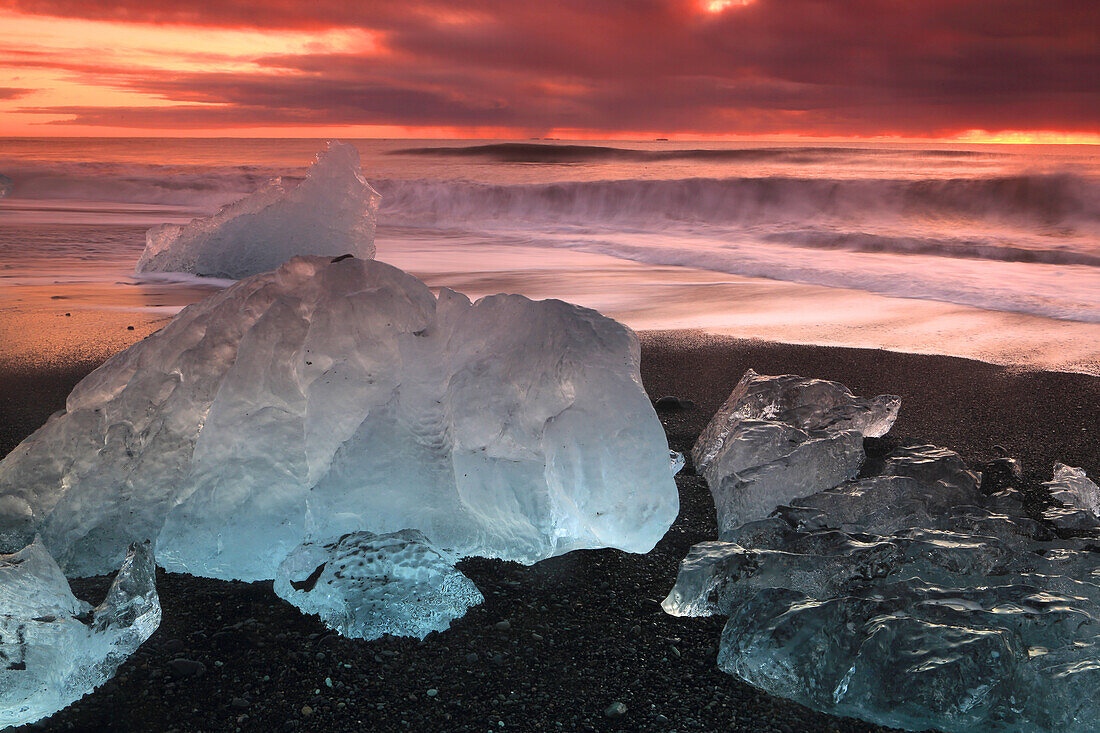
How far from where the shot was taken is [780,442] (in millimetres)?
2066

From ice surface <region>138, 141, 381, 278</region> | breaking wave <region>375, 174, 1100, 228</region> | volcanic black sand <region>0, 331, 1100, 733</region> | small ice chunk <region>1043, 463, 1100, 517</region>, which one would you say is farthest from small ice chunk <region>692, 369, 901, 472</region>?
breaking wave <region>375, 174, 1100, 228</region>

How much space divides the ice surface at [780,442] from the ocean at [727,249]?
5.05 ft

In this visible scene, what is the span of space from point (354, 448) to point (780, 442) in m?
1.09

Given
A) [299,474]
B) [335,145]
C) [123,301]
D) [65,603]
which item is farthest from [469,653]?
[123,301]

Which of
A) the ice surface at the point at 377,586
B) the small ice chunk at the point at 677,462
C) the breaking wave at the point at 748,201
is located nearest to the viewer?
the ice surface at the point at 377,586

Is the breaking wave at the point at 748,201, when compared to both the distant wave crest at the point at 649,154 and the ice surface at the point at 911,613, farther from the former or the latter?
the ice surface at the point at 911,613

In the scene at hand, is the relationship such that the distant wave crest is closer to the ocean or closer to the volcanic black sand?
the ocean

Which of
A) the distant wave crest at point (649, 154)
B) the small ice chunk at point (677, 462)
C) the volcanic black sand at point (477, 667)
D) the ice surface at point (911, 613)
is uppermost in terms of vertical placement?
the distant wave crest at point (649, 154)

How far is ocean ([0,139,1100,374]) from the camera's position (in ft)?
14.8

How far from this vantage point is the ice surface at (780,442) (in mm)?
1903

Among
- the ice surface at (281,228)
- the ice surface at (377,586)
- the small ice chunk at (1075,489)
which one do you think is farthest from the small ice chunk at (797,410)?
the ice surface at (281,228)

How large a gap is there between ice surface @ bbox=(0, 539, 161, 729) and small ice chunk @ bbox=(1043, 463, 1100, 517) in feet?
6.91

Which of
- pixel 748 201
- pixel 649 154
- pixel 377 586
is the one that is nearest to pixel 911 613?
pixel 377 586

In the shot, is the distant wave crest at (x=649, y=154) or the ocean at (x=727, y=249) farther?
the distant wave crest at (x=649, y=154)
